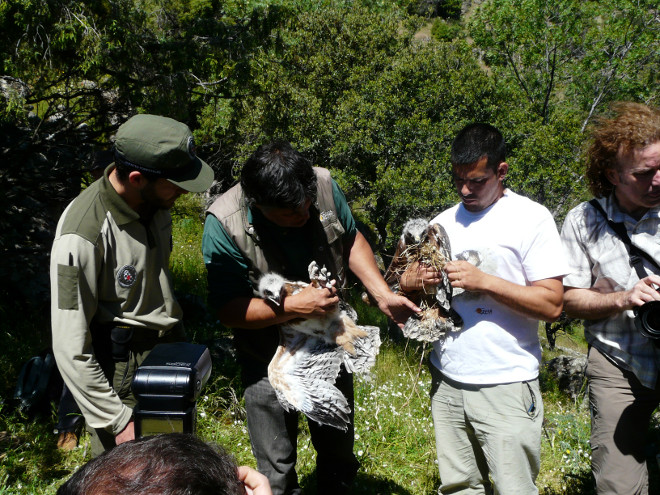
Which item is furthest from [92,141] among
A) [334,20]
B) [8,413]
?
[334,20]

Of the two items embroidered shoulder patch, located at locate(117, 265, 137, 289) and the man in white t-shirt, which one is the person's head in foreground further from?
the man in white t-shirt

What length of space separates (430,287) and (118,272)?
4.49 ft

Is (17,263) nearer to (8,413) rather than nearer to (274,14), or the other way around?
(8,413)

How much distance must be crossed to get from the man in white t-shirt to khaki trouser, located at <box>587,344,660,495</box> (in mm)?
444

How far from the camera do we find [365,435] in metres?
3.92

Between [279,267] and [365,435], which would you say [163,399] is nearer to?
[279,267]

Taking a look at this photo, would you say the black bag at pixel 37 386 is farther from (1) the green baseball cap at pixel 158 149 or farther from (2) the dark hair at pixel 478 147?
(2) the dark hair at pixel 478 147

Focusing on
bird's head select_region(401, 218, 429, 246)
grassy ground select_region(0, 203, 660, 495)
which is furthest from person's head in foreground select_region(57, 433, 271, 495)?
grassy ground select_region(0, 203, 660, 495)

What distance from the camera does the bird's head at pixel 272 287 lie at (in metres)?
2.36

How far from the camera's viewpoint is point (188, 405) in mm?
1492

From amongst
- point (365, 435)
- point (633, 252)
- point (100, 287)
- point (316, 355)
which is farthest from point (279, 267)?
point (365, 435)

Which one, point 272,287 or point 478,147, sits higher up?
point 478,147

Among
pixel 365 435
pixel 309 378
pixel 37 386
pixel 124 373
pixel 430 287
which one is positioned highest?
pixel 430 287

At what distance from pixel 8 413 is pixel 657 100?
1309 cm
